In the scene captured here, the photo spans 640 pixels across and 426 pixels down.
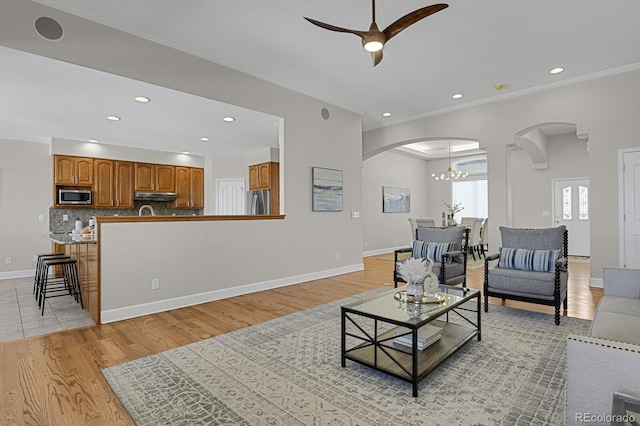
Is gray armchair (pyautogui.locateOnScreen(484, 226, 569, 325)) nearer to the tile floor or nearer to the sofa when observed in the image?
the sofa

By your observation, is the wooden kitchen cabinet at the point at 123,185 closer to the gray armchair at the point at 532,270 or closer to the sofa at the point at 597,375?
the gray armchair at the point at 532,270

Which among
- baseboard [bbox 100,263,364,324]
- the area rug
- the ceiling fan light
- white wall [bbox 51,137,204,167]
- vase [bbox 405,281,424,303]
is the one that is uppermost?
the ceiling fan light

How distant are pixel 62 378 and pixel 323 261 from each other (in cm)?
397

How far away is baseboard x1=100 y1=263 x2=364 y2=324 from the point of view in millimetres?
3622

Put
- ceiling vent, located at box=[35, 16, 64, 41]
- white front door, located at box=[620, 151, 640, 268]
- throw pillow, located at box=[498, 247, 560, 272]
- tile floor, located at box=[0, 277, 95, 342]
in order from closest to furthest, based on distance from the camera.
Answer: ceiling vent, located at box=[35, 16, 64, 41], tile floor, located at box=[0, 277, 95, 342], throw pillow, located at box=[498, 247, 560, 272], white front door, located at box=[620, 151, 640, 268]

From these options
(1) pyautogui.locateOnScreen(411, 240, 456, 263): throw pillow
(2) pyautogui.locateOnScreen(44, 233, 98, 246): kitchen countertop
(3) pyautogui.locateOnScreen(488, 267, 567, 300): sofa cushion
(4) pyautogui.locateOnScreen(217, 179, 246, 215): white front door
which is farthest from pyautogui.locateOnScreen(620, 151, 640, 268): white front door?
(4) pyautogui.locateOnScreen(217, 179, 246, 215): white front door

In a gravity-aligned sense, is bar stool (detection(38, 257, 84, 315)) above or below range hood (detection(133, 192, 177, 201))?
below

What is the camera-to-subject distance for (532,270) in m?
3.68

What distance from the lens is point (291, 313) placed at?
3.81 meters

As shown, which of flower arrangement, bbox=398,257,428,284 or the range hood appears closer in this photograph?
flower arrangement, bbox=398,257,428,284

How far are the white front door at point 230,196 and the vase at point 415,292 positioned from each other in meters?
6.26

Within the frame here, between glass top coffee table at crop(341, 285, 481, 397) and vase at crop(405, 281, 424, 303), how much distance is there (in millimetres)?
57

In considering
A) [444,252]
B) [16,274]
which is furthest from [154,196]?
[444,252]

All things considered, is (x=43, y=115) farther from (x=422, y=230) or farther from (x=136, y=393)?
(x=422, y=230)
